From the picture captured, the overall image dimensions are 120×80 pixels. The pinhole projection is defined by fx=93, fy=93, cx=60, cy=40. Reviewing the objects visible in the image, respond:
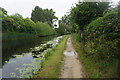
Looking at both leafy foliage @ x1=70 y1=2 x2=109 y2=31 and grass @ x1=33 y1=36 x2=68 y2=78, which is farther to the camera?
leafy foliage @ x1=70 y1=2 x2=109 y2=31

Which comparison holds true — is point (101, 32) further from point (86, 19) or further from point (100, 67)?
point (86, 19)

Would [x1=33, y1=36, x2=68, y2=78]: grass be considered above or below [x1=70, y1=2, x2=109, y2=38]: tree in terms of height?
below

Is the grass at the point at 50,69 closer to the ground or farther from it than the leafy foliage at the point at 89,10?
closer to the ground

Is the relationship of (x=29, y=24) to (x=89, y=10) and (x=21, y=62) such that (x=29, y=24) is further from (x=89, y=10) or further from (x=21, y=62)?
(x=89, y=10)

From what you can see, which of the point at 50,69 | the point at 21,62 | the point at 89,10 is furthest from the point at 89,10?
the point at 21,62

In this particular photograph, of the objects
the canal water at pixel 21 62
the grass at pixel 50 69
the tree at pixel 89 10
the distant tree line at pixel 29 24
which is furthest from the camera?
the distant tree line at pixel 29 24

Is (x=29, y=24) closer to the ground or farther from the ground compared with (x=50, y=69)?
farther from the ground

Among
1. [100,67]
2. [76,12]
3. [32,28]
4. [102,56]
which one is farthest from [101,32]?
[32,28]

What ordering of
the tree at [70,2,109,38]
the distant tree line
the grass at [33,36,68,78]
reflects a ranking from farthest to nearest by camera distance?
the distant tree line
the tree at [70,2,109,38]
the grass at [33,36,68,78]

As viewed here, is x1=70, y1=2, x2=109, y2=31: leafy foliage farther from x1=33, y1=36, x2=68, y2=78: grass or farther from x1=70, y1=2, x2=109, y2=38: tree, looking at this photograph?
x1=33, y1=36, x2=68, y2=78: grass

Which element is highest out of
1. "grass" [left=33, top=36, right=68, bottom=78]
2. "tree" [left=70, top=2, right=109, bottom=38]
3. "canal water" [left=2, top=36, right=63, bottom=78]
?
"tree" [left=70, top=2, right=109, bottom=38]

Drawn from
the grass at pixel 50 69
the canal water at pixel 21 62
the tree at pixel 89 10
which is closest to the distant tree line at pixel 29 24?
the canal water at pixel 21 62

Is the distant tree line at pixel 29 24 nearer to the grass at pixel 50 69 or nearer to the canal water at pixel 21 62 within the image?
the canal water at pixel 21 62

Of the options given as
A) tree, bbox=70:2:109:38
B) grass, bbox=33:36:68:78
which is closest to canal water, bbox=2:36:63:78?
grass, bbox=33:36:68:78
